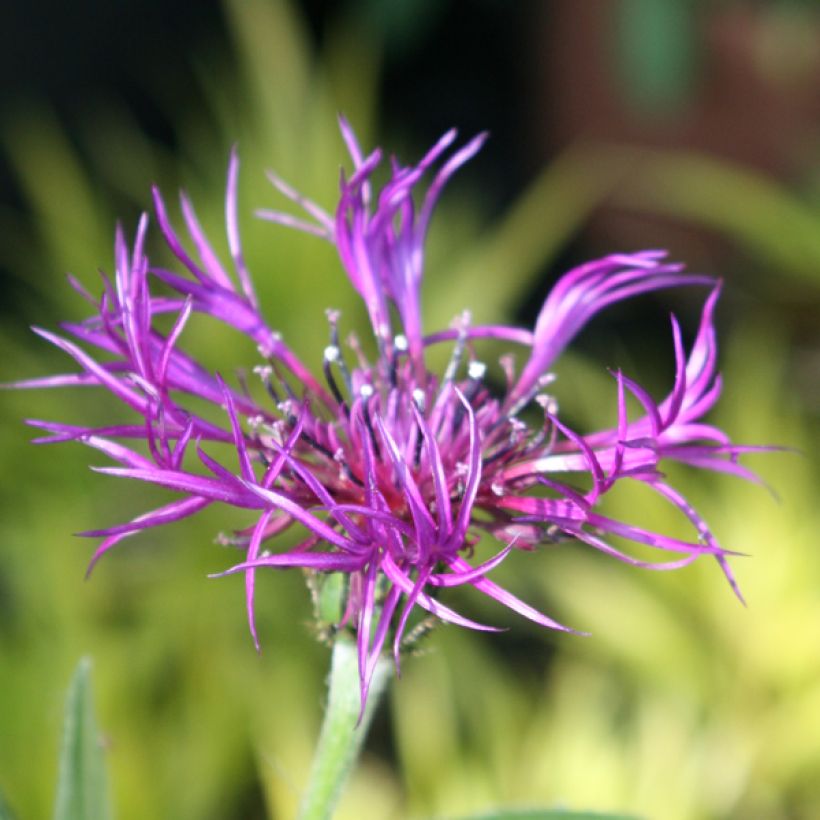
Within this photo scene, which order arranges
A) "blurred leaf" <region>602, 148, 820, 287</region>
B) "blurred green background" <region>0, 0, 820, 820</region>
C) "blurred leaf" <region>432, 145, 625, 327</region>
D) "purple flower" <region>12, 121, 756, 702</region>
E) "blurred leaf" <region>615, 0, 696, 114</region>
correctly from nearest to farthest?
1. "purple flower" <region>12, 121, 756, 702</region>
2. "blurred green background" <region>0, 0, 820, 820</region>
3. "blurred leaf" <region>432, 145, 625, 327</region>
4. "blurred leaf" <region>602, 148, 820, 287</region>
5. "blurred leaf" <region>615, 0, 696, 114</region>

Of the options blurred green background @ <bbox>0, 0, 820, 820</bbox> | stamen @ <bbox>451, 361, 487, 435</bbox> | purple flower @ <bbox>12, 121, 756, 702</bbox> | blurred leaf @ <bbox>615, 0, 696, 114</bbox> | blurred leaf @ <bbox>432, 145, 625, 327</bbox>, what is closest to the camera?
purple flower @ <bbox>12, 121, 756, 702</bbox>

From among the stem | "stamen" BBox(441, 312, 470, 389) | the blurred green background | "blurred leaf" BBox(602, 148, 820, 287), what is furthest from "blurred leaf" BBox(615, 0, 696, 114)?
the stem

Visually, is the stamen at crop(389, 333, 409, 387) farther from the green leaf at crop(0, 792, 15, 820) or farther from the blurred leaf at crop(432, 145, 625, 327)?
the blurred leaf at crop(432, 145, 625, 327)

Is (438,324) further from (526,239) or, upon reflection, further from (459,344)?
(459,344)

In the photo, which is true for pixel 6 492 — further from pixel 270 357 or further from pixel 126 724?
pixel 270 357

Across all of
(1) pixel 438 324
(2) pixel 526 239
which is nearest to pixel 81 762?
(1) pixel 438 324

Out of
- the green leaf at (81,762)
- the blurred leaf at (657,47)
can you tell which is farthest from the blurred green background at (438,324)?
the green leaf at (81,762)
